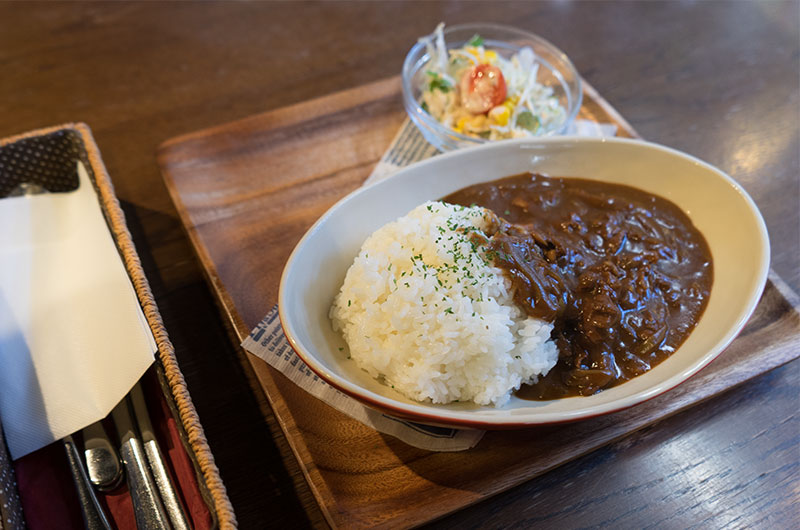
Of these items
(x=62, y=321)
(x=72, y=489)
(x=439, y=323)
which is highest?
(x=439, y=323)

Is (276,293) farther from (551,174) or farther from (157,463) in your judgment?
(551,174)

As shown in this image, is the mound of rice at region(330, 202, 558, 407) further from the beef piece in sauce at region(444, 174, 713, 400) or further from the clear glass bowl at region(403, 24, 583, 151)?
the clear glass bowl at region(403, 24, 583, 151)

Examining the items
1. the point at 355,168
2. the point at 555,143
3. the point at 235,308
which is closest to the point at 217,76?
the point at 355,168

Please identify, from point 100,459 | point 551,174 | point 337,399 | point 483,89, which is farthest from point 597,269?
point 100,459

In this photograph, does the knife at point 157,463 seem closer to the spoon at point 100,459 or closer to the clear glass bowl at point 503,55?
the spoon at point 100,459

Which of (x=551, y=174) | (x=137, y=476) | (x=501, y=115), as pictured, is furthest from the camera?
(x=501, y=115)

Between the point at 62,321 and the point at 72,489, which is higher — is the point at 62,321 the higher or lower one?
the higher one

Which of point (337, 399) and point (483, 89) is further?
point (483, 89)

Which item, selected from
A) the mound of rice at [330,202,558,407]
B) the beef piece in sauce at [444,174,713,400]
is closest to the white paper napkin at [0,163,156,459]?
the mound of rice at [330,202,558,407]

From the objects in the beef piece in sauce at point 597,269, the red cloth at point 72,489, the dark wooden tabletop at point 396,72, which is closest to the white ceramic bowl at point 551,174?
the beef piece in sauce at point 597,269
